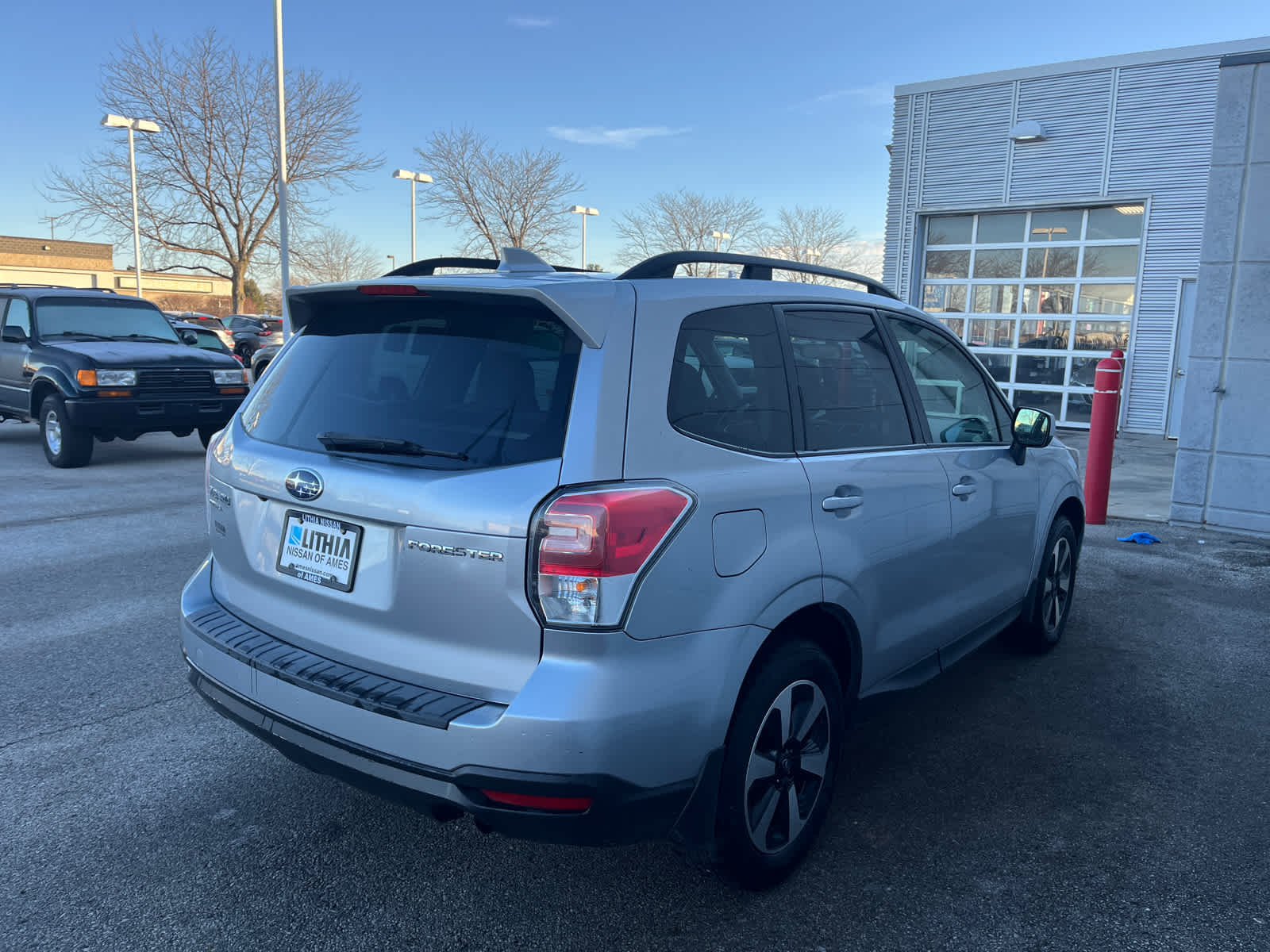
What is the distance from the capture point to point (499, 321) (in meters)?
2.54

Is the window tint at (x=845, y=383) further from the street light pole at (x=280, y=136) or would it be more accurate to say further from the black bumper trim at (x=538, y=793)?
the street light pole at (x=280, y=136)

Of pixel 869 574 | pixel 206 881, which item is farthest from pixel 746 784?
pixel 206 881

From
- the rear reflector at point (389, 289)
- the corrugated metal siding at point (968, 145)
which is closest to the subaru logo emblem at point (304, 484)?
the rear reflector at point (389, 289)

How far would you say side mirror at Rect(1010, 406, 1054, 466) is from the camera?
4.19 meters

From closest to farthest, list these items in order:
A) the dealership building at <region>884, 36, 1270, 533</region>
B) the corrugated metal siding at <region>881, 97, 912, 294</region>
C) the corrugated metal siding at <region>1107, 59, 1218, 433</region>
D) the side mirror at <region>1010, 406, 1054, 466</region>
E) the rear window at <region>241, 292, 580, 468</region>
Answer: the rear window at <region>241, 292, 580, 468</region> < the side mirror at <region>1010, 406, 1054, 466</region> < the corrugated metal siding at <region>1107, 59, 1218, 433</region> < the dealership building at <region>884, 36, 1270, 533</region> < the corrugated metal siding at <region>881, 97, 912, 294</region>

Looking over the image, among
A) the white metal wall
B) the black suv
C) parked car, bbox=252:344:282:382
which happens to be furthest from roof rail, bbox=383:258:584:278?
parked car, bbox=252:344:282:382

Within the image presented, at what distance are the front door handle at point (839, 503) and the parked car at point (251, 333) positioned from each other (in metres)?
27.4

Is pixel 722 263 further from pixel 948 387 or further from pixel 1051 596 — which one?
pixel 1051 596

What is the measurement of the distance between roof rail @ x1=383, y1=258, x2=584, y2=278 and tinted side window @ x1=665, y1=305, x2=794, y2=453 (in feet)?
2.23

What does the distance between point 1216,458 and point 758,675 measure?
24.0 ft

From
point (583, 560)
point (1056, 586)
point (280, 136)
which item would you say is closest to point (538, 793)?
point (583, 560)

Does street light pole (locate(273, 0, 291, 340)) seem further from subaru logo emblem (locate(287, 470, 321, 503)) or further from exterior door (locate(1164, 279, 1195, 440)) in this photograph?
subaru logo emblem (locate(287, 470, 321, 503))

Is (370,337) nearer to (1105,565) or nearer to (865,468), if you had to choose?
(865,468)

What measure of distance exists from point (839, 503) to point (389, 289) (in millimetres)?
1465
